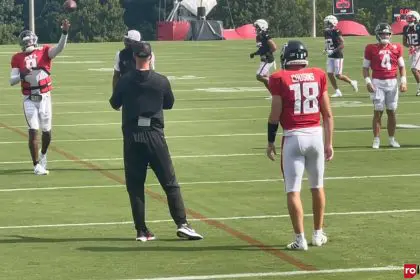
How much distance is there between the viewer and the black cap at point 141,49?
43.7 feet

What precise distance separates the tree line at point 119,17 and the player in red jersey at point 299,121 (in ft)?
233

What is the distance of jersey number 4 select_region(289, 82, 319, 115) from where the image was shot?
1280cm

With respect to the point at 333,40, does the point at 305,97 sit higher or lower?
higher

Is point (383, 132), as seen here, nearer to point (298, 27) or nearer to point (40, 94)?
point (40, 94)

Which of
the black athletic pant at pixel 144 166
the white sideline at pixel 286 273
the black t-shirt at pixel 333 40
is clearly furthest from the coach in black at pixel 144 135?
the black t-shirt at pixel 333 40

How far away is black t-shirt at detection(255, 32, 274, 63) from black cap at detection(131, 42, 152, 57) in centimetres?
1931

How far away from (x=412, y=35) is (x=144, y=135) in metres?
22.6

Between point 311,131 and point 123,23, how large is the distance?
77.3 meters

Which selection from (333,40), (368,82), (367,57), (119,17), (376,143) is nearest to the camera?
(368,82)

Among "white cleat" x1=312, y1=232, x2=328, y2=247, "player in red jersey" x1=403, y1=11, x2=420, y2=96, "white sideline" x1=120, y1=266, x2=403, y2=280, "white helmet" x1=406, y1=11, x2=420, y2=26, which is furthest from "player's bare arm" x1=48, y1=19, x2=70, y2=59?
"white helmet" x1=406, y1=11, x2=420, y2=26

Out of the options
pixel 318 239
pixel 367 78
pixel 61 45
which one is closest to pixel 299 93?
pixel 318 239

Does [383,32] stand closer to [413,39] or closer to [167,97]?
[167,97]

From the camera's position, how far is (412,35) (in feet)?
115

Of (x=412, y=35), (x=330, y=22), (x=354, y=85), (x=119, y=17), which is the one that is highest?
(x=330, y=22)
